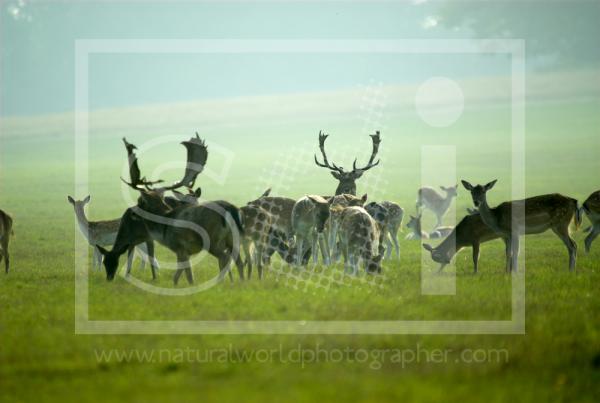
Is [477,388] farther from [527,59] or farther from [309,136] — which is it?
[527,59]

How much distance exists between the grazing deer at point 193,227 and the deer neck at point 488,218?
17.7 feet

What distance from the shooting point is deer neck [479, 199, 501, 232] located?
17.1m

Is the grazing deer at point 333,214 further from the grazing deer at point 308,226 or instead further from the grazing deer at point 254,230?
the grazing deer at point 254,230

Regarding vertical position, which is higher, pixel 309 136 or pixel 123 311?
pixel 309 136

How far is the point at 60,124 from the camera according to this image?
504 ft

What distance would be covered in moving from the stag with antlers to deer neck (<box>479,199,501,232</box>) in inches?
213

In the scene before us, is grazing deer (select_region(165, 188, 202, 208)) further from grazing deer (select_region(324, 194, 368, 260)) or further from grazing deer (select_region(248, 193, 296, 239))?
grazing deer (select_region(324, 194, 368, 260))

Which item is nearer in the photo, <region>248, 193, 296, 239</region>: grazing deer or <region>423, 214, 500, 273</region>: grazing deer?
<region>423, 214, 500, 273</region>: grazing deer

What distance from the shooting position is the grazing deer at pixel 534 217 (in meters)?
16.7

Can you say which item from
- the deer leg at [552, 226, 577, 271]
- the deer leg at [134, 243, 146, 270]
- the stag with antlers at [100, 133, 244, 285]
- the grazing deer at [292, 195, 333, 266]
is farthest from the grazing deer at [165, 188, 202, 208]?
the deer leg at [552, 226, 577, 271]

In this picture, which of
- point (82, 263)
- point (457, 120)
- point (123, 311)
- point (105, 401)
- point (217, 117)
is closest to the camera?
point (105, 401)

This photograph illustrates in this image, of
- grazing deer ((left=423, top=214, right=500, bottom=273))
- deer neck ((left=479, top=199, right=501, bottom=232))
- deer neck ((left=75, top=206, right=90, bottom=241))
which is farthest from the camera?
deer neck ((left=75, top=206, right=90, bottom=241))

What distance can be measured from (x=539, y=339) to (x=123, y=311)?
6606 millimetres

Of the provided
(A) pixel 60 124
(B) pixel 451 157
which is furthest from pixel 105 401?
(A) pixel 60 124
